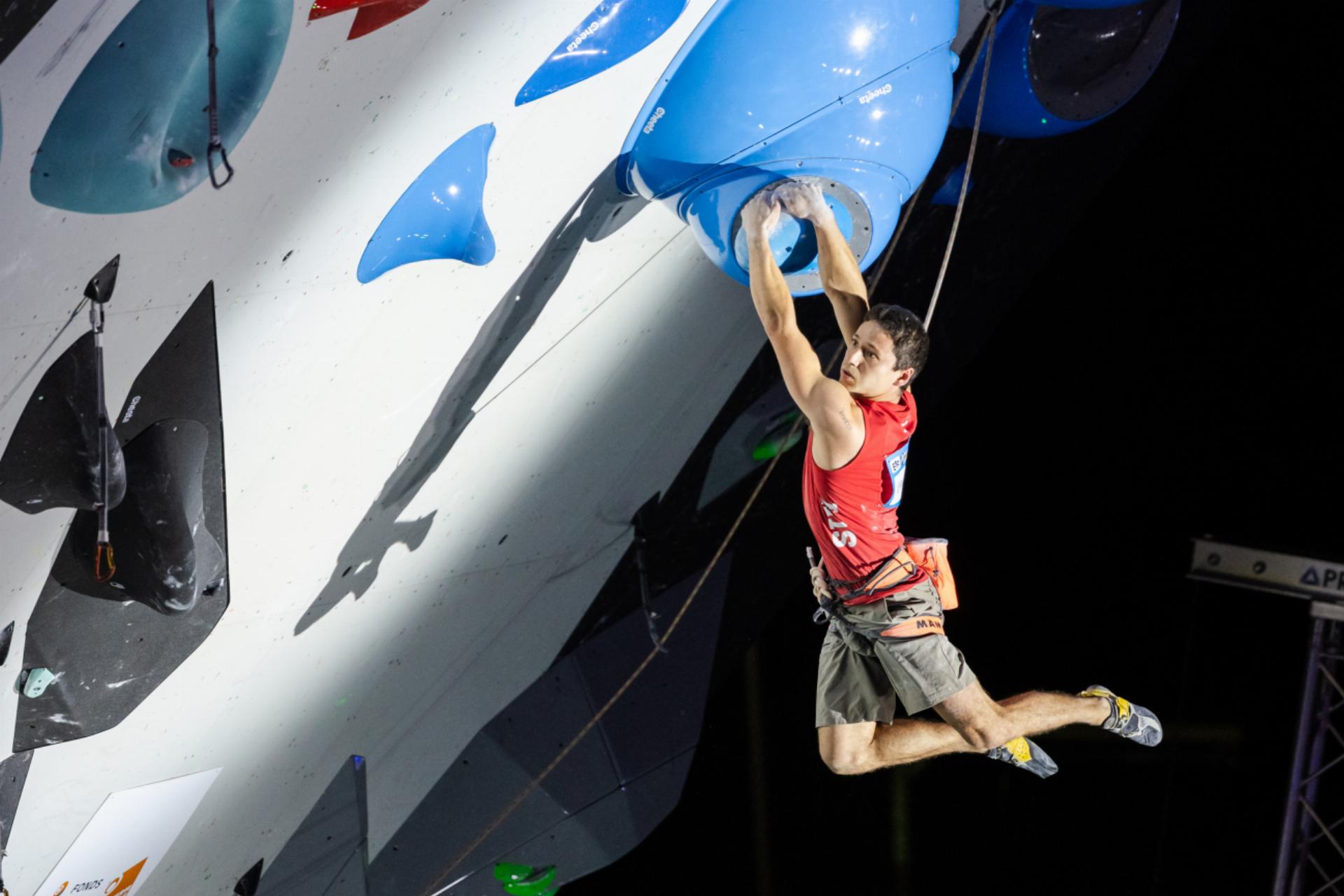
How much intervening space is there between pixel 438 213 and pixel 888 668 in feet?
3.95

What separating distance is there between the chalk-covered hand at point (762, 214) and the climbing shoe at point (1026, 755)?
1.21 m

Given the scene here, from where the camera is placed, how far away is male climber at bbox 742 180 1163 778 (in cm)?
196

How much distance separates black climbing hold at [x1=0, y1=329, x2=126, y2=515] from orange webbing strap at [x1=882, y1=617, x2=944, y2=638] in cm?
137

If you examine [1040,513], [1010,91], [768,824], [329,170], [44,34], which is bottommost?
[768,824]

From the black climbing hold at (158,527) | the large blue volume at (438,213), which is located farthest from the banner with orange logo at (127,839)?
the large blue volume at (438,213)

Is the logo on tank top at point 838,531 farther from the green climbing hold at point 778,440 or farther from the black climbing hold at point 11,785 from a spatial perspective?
the black climbing hold at point 11,785

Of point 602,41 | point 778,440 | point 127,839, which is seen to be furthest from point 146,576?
point 778,440

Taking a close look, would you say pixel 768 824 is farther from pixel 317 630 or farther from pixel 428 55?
pixel 428 55

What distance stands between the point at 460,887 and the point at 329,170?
2204mm

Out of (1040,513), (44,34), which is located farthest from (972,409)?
(44,34)

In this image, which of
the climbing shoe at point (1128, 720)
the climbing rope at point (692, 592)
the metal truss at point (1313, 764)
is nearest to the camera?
the climbing shoe at point (1128, 720)

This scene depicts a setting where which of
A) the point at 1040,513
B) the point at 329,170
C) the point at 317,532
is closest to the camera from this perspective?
the point at 329,170

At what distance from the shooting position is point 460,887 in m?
3.23

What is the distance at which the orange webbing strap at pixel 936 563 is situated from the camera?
2.31 metres
